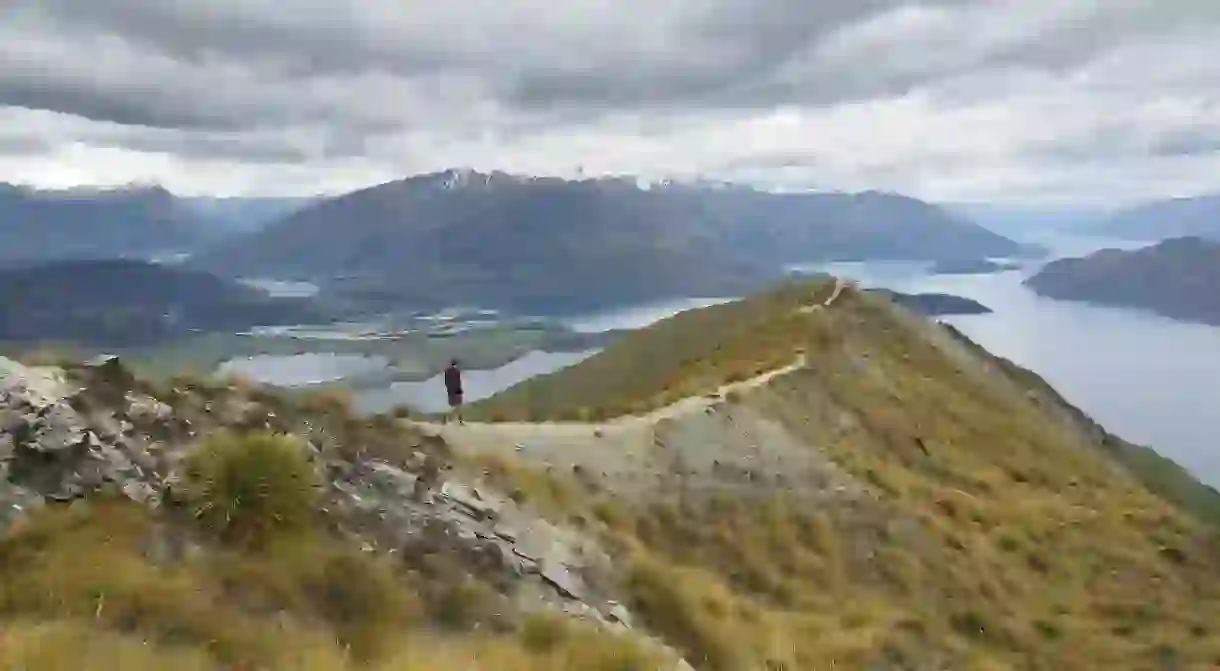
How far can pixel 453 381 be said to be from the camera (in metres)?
25.7

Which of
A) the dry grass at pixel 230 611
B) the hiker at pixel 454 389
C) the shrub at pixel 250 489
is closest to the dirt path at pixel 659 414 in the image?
the hiker at pixel 454 389

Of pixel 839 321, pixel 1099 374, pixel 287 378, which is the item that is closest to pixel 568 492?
pixel 839 321

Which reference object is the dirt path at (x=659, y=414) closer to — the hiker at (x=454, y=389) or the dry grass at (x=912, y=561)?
the hiker at (x=454, y=389)

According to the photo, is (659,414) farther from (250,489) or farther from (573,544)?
(250,489)

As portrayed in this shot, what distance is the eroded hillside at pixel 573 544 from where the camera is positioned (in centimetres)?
870

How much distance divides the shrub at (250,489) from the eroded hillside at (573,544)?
0.10ft

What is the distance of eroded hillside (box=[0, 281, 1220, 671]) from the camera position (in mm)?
8703

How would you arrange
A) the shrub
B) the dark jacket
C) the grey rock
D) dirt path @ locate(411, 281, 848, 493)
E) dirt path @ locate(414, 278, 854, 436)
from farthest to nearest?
the dark jacket
dirt path @ locate(414, 278, 854, 436)
dirt path @ locate(411, 281, 848, 493)
the grey rock
the shrub

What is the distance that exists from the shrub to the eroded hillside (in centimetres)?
3

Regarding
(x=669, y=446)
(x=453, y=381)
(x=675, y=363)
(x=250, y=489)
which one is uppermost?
(x=250, y=489)

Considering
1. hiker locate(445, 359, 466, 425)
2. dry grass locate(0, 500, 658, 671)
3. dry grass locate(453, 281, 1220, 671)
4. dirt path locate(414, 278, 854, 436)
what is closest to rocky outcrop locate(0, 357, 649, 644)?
dry grass locate(0, 500, 658, 671)

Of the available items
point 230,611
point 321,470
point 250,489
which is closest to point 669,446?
point 321,470

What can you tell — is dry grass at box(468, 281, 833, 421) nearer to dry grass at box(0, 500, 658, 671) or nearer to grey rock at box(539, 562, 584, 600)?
grey rock at box(539, 562, 584, 600)

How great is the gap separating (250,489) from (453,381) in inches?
621
